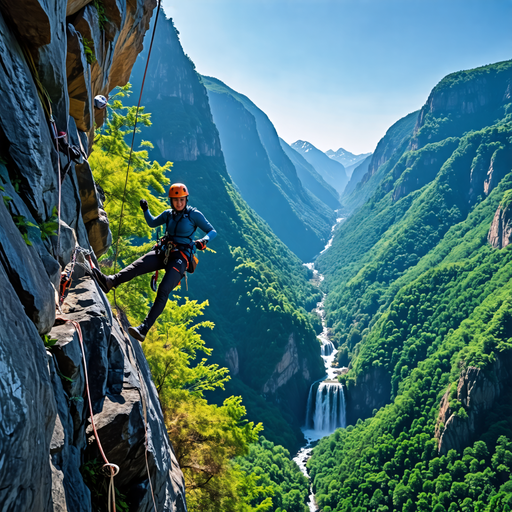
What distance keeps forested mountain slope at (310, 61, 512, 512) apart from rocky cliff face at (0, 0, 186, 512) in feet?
164

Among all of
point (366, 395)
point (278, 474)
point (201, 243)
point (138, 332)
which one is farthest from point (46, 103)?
point (366, 395)

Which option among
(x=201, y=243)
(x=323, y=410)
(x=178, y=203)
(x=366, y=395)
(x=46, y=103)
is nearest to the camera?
(x=46, y=103)

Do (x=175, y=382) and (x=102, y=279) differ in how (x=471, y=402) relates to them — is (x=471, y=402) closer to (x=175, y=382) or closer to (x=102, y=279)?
(x=175, y=382)

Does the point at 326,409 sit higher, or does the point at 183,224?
the point at 183,224

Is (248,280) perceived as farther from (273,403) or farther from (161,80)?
(161,80)

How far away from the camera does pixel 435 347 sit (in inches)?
2827

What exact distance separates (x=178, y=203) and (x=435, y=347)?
251 ft

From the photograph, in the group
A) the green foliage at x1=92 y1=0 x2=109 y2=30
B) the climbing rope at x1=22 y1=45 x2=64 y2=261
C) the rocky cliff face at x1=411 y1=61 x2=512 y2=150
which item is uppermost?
the rocky cliff face at x1=411 y1=61 x2=512 y2=150

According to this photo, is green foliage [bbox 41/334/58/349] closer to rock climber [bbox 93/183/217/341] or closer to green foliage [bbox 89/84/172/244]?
rock climber [bbox 93/183/217/341]

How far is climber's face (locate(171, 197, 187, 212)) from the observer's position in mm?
6613

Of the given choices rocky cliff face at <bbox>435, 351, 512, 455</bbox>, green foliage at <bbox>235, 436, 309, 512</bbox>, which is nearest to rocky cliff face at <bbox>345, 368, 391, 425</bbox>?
rocky cliff face at <bbox>435, 351, 512, 455</bbox>

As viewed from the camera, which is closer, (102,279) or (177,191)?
(177,191)

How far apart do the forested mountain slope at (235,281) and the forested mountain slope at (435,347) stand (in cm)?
1099

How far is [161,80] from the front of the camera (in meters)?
124
